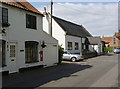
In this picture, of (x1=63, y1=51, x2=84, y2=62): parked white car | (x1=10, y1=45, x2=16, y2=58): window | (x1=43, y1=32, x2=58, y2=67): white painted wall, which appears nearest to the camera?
(x1=10, y1=45, x2=16, y2=58): window

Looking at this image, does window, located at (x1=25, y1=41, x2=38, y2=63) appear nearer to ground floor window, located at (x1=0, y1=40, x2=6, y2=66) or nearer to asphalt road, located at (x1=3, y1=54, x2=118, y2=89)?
asphalt road, located at (x1=3, y1=54, x2=118, y2=89)

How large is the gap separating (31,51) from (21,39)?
164 cm

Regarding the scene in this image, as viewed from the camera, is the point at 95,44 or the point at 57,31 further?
the point at 95,44

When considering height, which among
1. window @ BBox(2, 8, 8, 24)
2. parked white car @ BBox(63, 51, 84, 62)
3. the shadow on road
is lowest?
the shadow on road

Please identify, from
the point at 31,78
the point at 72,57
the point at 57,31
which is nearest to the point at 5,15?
the point at 31,78

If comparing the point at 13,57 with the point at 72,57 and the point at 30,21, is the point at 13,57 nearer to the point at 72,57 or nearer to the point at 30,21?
the point at 30,21

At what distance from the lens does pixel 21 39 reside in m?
11.3

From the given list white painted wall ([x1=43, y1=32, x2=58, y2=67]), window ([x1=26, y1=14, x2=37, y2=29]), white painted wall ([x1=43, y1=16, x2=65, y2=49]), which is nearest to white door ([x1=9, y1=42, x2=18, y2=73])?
window ([x1=26, y1=14, x2=37, y2=29])

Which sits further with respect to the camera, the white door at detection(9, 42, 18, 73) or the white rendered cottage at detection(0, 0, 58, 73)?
the white door at detection(9, 42, 18, 73)

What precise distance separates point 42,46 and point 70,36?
1253 cm

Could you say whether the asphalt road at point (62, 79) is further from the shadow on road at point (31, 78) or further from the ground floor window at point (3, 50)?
the ground floor window at point (3, 50)

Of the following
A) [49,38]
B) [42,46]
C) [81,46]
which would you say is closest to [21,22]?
[42,46]

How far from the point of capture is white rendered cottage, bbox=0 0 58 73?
9.93m

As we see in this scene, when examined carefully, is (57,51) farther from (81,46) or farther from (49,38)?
(81,46)
